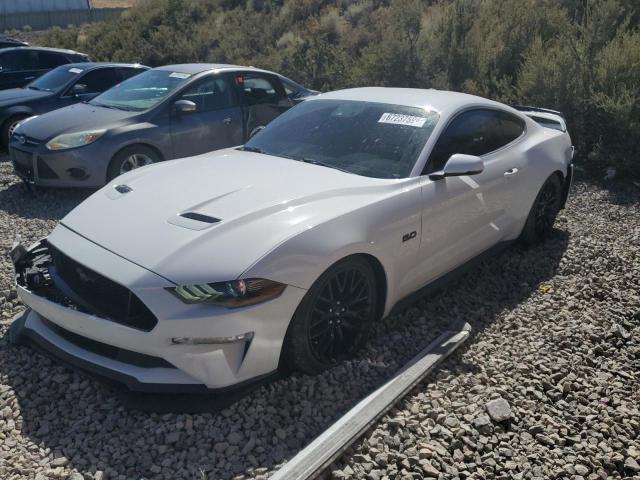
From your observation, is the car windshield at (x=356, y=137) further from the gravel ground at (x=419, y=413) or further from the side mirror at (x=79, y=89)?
the side mirror at (x=79, y=89)

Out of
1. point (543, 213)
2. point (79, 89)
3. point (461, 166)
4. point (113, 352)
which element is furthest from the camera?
point (79, 89)

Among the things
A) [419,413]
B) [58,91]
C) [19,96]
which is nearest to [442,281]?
[419,413]

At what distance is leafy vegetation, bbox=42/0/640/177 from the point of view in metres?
8.24

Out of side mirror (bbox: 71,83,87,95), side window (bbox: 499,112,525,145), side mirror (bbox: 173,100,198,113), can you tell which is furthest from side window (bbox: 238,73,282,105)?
side window (bbox: 499,112,525,145)

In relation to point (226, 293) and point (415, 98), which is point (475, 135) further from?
point (226, 293)

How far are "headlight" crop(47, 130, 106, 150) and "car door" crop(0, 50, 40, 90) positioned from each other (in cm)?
597

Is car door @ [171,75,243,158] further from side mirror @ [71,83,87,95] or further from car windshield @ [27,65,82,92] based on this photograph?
car windshield @ [27,65,82,92]

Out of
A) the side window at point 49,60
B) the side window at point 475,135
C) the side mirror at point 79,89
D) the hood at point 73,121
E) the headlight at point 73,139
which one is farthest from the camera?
the side window at point 49,60

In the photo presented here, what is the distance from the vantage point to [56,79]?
389 inches

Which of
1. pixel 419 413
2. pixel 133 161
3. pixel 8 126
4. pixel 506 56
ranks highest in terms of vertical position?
pixel 506 56

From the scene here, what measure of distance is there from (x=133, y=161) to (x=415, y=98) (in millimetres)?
3794

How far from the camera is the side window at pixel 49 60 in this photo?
11953 mm

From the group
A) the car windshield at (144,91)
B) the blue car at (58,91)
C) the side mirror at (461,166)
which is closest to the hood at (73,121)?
the car windshield at (144,91)

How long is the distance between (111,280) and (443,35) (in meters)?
9.76
